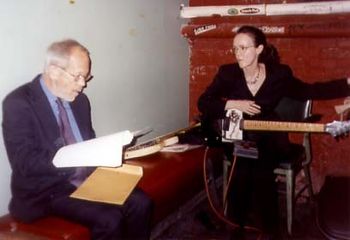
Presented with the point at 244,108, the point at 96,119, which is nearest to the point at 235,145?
the point at 244,108

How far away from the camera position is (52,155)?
69.4 inches

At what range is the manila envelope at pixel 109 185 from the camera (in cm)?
174

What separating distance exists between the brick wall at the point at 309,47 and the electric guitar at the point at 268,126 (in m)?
1.16

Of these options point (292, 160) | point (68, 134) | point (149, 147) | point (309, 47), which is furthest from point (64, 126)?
point (309, 47)

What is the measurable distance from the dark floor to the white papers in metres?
1.20

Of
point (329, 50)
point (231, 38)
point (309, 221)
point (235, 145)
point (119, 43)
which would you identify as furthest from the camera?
point (231, 38)

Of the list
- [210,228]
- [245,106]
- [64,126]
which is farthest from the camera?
[210,228]

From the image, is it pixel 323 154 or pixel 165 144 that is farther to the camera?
pixel 323 154

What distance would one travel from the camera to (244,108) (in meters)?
2.46

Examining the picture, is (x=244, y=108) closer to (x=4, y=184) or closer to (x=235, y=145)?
(x=235, y=145)

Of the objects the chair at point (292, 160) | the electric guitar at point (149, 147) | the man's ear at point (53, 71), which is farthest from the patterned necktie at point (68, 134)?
the chair at point (292, 160)

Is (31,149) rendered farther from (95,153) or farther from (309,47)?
(309,47)

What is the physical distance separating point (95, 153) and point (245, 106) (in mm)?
1157

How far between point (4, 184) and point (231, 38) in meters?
2.32
